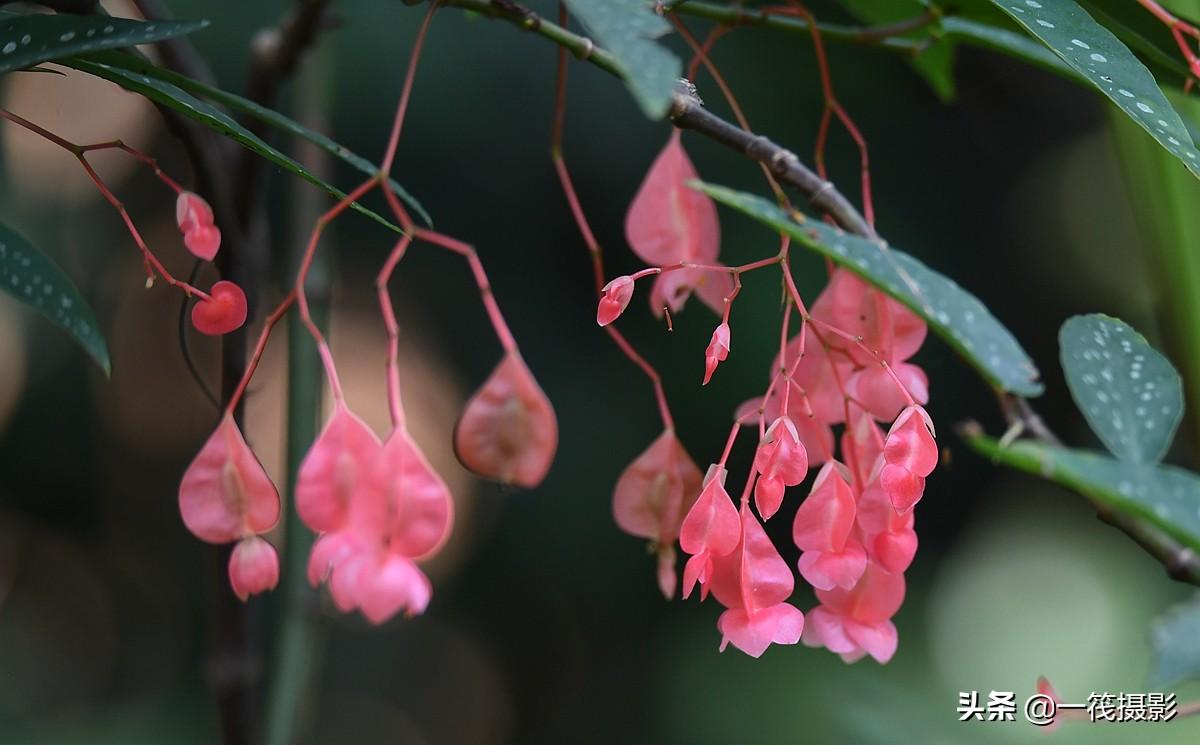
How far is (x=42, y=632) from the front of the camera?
3.46ft

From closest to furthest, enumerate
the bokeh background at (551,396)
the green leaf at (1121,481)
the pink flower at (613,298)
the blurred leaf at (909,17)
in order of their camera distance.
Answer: the green leaf at (1121,481) → the pink flower at (613,298) → the blurred leaf at (909,17) → the bokeh background at (551,396)

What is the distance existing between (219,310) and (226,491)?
0.17 ft

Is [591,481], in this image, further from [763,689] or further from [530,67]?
[530,67]

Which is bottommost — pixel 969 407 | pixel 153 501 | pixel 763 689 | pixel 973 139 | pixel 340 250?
pixel 763 689

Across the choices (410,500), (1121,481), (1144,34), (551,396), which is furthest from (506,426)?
(551,396)

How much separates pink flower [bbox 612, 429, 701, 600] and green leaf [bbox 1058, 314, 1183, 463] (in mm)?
121

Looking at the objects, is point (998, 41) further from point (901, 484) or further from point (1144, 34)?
point (901, 484)

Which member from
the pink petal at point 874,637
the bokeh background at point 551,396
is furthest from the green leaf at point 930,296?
the bokeh background at point 551,396

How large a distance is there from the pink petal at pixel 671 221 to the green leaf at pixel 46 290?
17cm

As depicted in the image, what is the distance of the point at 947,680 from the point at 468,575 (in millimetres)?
486

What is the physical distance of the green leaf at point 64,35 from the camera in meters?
0.24

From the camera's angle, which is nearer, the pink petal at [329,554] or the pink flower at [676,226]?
the pink petal at [329,554]

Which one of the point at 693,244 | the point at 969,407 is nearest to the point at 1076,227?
the point at 969,407

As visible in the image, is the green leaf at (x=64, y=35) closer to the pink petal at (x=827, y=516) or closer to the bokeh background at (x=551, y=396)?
the pink petal at (x=827, y=516)
